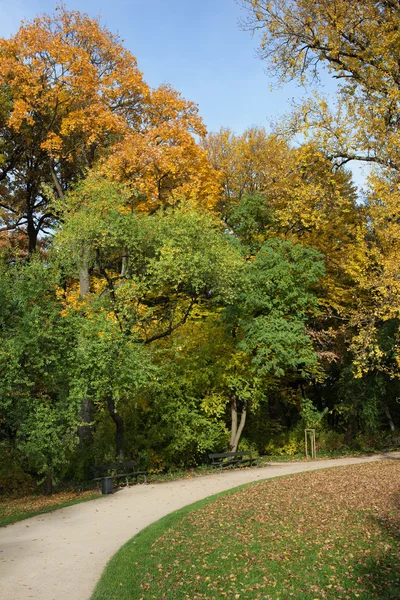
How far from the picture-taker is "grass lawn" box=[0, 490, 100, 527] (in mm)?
11889

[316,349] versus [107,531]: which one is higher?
[316,349]

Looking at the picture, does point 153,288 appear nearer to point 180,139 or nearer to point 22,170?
point 180,139

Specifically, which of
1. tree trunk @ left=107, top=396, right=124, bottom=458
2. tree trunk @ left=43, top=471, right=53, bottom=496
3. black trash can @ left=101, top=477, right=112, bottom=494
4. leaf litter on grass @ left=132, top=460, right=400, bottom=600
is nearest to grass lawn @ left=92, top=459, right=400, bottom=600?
leaf litter on grass @ left=132, top=460, right=400, bottom=600

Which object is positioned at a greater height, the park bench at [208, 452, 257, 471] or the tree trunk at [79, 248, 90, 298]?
the tree trunk at [79, 248, 90, 298]

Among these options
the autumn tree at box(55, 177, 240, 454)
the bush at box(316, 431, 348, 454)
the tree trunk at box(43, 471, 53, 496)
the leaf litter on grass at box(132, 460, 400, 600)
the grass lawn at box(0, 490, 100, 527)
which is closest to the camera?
the leaf litter on grass at box(132, 460, 400, 600)

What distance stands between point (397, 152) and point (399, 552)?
9872mm

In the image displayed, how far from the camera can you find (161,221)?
16344 millimetres

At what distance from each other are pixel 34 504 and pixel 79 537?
4.91 meters

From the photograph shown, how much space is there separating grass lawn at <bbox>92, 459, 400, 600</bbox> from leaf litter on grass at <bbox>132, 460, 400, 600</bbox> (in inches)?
0.5

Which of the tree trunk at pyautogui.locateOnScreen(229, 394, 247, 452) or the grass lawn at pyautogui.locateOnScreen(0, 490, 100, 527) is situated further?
the tree trunk at pyautogui.locateOnScreen(229, 394, 247, 452)

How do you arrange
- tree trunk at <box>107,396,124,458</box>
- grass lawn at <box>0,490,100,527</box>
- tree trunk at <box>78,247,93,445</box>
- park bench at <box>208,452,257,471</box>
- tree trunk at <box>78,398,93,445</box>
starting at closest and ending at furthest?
grass lawn at <box>0,490,100,527</box>
tree trunk at <box>78,247,93,445</box>
tree trunk at <box>107,396,124,458</box>
tree trunk at <box>78,398,93,445</box>
park bench at <box>208,452,257,471</box>

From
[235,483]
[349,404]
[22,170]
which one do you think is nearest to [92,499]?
[235,483]

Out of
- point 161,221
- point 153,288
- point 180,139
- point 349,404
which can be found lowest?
point 349,404

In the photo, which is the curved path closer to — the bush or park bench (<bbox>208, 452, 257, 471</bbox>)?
park bench (<bbox>208, 452, 257, 471</bbox>)
